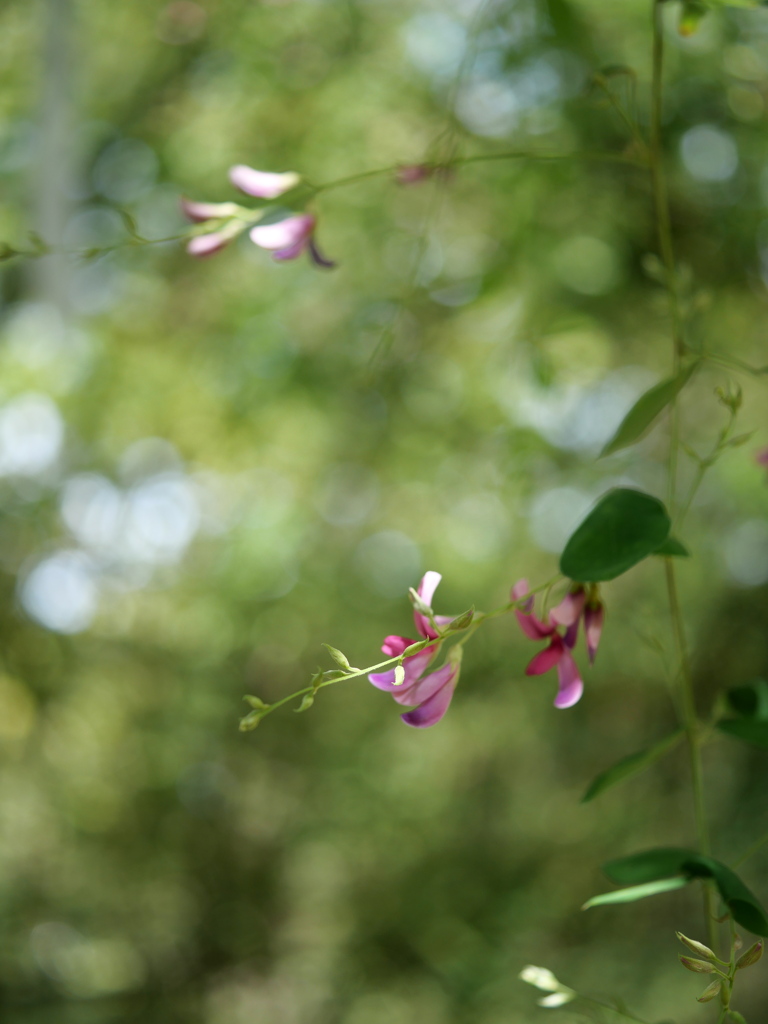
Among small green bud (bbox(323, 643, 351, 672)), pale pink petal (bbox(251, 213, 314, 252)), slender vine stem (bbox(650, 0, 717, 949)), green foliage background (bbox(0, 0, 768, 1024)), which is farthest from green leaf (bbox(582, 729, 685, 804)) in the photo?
green foliage background (bbox(0, 0, 768, 1024))

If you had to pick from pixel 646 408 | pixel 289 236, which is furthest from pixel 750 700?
pixel 289 236

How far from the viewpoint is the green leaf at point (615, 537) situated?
236 millimetres

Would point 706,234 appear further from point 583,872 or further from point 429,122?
point 583,872

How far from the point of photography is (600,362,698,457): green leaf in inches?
10.6

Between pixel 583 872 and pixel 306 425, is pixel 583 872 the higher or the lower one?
the lower one

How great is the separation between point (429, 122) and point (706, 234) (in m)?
0.32

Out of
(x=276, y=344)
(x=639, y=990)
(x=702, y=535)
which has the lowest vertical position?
(x=639, y=990)

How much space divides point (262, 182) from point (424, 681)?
0.21m

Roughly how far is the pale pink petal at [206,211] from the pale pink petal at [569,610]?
18 cm

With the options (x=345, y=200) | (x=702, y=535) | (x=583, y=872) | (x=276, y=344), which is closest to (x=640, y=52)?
(x=345, y=200)

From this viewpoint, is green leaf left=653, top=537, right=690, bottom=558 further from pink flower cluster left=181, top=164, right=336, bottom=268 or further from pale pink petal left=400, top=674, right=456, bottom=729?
pink flower cluster left=181, top=164, right=336, bottom=268

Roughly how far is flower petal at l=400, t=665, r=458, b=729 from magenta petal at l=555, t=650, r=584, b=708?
3cm

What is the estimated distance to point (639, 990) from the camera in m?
1.39

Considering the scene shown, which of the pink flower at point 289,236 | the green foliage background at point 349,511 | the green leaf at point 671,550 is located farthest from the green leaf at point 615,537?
the green foliage background at point 349,511
